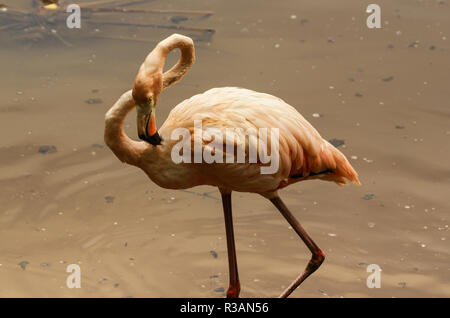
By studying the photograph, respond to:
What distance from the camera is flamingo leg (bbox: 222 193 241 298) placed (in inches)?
141

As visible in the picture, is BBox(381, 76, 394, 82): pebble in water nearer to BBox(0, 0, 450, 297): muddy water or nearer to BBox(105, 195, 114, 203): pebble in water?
BBox(0, 0, 450, 297): muddy water

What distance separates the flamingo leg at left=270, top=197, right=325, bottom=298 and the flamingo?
0.07 m

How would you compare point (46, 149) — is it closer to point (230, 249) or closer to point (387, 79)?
point (230, 249)

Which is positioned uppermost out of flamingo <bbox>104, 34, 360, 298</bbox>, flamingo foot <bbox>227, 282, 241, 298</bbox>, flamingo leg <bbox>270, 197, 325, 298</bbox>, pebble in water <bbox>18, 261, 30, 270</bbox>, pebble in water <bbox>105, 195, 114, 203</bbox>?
flamingo <bbox>104, 34, 360, 298</bbox>

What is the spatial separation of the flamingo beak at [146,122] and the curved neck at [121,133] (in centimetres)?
12

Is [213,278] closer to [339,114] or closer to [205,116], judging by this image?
[205,116]

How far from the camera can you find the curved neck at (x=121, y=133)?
3010 millimetres

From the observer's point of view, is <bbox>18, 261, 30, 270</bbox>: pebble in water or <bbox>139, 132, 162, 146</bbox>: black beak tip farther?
A: <bbox>18, 261, 30, 270</bbox>: pebble in water

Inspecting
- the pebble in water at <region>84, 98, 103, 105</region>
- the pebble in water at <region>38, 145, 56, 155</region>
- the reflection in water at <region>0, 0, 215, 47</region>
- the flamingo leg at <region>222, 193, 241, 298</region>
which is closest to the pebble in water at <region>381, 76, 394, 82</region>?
the reflection in water at <region>0, 0, 215, 47</region>

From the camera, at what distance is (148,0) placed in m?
7.88

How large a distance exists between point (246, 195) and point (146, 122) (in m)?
2.16

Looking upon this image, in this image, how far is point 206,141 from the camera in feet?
10.2

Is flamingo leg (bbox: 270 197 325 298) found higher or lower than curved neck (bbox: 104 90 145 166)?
lower

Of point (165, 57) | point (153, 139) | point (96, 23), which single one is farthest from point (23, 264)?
point (96, 23)
